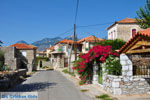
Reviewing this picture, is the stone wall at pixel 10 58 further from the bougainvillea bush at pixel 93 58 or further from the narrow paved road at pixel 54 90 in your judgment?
the bougainvillea bush at pixel 93 58

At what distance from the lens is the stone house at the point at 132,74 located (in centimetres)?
933

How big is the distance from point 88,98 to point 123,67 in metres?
2.54

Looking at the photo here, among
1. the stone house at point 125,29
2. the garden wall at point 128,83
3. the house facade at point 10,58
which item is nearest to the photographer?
the garden wall at point 128,83

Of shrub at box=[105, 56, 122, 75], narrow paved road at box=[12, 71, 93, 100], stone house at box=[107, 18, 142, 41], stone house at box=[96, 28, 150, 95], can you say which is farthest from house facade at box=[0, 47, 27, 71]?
stone house at box=[96, 28, 150, 95]

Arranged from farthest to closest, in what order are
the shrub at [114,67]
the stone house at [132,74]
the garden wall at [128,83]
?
1. the shrub at [114,67]
2. the garden wall at [128,83]
3. the stone house at [132,74]

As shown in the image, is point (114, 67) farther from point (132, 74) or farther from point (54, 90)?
point (54, 90)

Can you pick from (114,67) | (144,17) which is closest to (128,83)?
(114,67)

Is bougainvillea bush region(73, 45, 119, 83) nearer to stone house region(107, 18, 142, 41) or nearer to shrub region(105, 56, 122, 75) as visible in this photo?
shrub region(105, 56, 122, 75)

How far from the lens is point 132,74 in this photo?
967cm

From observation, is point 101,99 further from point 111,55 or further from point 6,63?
point 6,63

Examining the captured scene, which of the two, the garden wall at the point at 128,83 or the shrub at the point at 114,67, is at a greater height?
the shrub at the point at 114,67

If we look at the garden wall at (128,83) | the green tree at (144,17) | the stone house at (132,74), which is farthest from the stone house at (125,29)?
the garden wall at (128,83)

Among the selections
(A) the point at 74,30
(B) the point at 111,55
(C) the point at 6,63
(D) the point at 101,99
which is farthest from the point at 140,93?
(C) the point at 6,63

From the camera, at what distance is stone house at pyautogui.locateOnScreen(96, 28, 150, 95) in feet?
30.6
